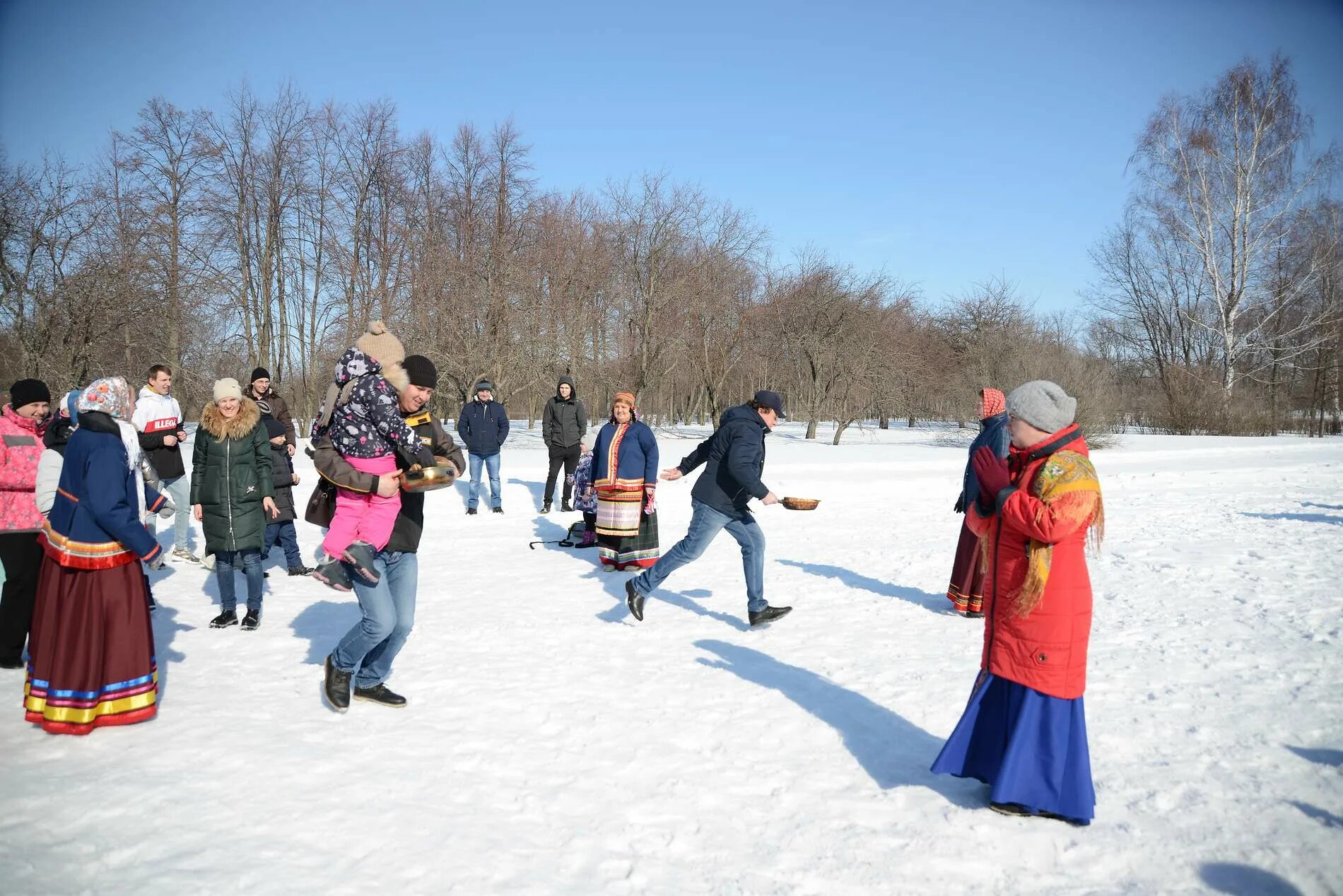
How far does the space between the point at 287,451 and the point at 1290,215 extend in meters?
41.9

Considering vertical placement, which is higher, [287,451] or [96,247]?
[96,247]

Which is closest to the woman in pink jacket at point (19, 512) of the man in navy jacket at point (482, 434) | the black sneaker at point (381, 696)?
the black sneaker at point (381, 696)

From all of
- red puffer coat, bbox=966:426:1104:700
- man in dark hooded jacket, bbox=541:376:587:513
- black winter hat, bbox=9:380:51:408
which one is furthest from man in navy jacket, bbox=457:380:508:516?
red puffer coat, bbox=966:426:1104:700

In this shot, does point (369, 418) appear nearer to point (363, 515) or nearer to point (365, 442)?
point (365, 442)

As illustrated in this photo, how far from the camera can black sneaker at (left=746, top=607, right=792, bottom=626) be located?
21.7 ft

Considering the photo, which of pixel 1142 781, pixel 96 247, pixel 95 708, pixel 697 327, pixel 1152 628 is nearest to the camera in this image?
pixel 1142 781

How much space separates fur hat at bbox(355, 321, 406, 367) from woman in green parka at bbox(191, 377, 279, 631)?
2776mm

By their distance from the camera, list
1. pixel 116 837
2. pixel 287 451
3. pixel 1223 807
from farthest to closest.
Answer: pixel 287 451, pixel 1223 807, pixel 116 837

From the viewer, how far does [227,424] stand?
663 centimetres

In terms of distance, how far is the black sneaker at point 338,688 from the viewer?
469 centimetres

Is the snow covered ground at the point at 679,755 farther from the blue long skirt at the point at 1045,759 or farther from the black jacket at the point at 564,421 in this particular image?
the black jacket at the point at 564,421

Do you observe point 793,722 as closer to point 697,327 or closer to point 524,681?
point 524,681

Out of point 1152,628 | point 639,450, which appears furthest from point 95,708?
point 1152,628

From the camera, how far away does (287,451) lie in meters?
8.62
